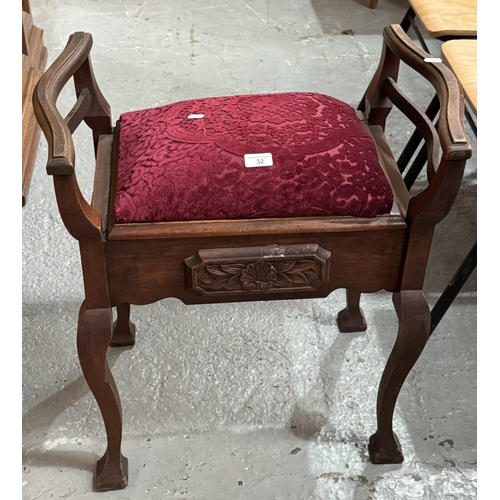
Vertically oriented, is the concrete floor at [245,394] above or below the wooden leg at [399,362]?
below

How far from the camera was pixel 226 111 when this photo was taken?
53.4 inches

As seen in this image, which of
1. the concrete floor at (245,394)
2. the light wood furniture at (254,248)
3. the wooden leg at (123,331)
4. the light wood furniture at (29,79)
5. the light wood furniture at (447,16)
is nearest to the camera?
the light wood furniture at (254,248)

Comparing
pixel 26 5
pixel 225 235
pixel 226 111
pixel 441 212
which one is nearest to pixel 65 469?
pixel 225 235

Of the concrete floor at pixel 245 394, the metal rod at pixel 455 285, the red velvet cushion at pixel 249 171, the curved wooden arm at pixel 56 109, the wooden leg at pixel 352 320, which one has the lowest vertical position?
the concrete floor at pixel 245 394

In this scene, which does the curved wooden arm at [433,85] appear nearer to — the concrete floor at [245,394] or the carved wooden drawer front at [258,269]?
the carved wooden drawer front at [258,269]

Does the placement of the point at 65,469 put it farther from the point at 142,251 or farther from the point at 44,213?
the point at 44,213

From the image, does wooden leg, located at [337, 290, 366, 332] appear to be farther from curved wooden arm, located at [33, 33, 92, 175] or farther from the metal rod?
curved wooden arm, located at [33, 33, 92, 175]

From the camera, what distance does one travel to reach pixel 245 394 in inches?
65.6

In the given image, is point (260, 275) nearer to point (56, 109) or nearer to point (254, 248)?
point (254, 248)

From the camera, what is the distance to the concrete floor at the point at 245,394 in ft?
4.96

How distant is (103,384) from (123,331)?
1.39 ft

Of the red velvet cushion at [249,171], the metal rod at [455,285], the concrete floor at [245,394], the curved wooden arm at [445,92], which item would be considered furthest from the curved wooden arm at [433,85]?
the concrete floor at [245,394]

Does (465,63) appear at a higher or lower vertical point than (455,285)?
higher

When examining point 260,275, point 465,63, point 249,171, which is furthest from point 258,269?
point 465,63
